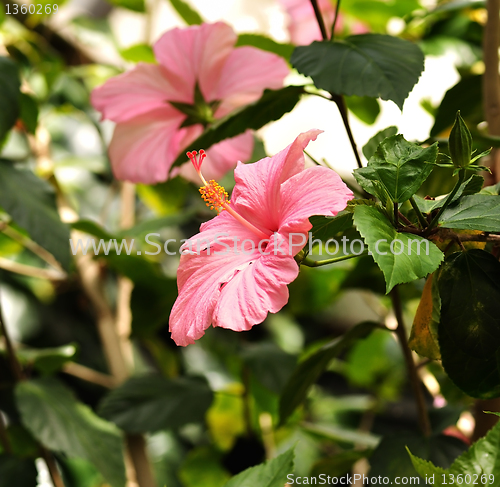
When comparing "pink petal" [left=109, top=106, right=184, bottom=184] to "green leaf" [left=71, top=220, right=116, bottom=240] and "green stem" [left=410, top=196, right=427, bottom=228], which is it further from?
"green stem" [left=410, top=196, right=427, bottom=228]

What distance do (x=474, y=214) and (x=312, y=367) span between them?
0.27 metres

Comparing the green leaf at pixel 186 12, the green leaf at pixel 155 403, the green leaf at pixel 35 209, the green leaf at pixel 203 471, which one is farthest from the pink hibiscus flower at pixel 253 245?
the green leaf at pixel 203 471

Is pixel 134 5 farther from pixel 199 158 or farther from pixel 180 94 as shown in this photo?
pixel 199 158

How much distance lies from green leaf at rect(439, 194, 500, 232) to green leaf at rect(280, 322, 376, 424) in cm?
23

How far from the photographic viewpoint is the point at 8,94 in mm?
623

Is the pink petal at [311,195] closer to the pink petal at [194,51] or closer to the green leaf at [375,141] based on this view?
the green leaf at [375,141]

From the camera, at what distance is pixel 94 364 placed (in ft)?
3.71

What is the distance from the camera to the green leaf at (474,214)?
0.29m

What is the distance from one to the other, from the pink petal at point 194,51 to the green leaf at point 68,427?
0.44 m

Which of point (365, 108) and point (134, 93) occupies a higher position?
point (134, 93)

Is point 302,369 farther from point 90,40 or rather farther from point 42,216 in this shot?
point 90,40

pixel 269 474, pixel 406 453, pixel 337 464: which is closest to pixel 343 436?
pixel 337 464

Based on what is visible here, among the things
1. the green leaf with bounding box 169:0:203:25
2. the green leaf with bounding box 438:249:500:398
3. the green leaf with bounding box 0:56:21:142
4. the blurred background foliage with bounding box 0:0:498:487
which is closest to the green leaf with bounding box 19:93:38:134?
the blurred background foliage with bounding box 0:0:498:487

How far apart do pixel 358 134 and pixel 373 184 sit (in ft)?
3.64
